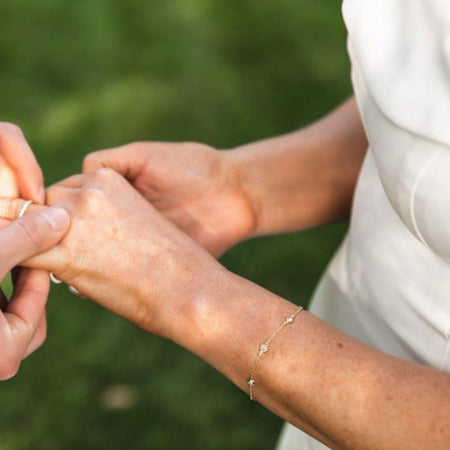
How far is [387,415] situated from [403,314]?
30 cm

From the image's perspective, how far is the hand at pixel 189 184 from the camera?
2.23m

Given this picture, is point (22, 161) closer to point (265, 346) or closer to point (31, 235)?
point (31, 235)

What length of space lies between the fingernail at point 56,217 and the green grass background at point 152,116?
149cm

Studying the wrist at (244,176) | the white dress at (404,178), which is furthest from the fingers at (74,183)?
the white dress at (404,178)

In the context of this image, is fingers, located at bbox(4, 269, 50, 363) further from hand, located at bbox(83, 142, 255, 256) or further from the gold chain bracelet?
the gold chain bracelet

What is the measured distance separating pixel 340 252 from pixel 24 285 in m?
0.75

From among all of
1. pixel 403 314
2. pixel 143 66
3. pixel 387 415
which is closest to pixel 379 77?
pixel 403 314

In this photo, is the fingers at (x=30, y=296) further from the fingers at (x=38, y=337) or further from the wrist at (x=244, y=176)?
the wrist at (x=244, y=176)

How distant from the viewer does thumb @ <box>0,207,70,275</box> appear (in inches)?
70.9

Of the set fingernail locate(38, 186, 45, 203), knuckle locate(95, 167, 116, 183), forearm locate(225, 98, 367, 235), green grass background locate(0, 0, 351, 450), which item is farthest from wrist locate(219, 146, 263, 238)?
green grass background locate(0, 0, 351, 450)

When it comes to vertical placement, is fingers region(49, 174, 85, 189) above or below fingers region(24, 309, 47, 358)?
above

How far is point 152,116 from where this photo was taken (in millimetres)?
4383

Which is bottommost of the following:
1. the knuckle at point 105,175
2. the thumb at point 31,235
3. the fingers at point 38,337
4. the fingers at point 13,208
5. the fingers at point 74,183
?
the fingers at point 38,337

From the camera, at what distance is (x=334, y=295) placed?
6.98 ft
